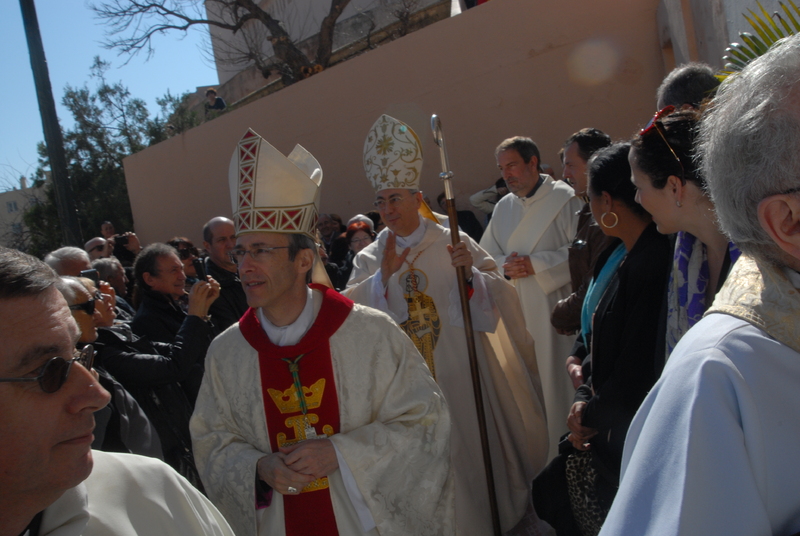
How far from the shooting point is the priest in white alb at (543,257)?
4.57m

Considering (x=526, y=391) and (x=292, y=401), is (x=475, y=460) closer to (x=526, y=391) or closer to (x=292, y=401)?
(x=526, y=391)

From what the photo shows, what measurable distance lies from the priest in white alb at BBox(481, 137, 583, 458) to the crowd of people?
2cm

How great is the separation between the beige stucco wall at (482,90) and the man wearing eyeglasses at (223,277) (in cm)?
464

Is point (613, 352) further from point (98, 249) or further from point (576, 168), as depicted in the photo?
point (98, 249)

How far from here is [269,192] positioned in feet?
9.50

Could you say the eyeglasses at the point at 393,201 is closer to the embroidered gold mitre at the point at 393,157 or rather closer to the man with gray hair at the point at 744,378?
the embroidered gold mitre at the point at 393,157

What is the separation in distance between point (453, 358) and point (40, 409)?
113 inches

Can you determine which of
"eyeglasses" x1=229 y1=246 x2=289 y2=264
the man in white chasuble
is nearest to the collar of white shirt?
the man in white chasuble

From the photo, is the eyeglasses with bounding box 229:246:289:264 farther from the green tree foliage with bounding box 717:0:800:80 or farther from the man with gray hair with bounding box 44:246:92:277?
the man with gray hair with bounding box 44:246:92:277

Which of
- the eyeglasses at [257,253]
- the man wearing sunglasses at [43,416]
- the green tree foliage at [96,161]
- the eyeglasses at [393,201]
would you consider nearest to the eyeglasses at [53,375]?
the man wearing sunglasses at [43,416]

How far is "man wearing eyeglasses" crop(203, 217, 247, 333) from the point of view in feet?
14.6

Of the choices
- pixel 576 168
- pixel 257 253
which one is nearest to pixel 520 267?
pixel 576 168

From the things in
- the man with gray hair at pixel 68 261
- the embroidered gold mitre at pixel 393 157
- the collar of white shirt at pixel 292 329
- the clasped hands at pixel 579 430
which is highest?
the embroidered gold mitre at pixel 393 157

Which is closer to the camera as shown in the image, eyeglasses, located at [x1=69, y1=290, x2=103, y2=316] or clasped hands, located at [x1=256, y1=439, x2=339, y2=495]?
clasped hands, located at [x1=256, y1=439, x2=339, y2=495]
